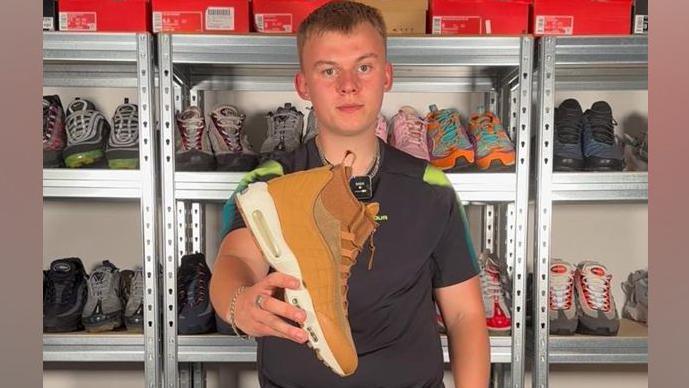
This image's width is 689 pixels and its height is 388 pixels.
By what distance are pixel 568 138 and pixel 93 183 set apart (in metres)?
1.31

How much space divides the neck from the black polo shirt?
0.03m

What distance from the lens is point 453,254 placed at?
1273mm

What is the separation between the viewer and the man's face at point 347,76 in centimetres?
118

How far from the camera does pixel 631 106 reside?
229cm

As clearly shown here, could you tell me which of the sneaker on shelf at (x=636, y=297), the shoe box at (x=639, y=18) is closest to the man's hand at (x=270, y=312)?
the shoe box at (x=639, y=18)

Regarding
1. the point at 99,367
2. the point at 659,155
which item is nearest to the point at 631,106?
the point at 659,155

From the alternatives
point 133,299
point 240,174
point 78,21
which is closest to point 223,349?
point 133,299

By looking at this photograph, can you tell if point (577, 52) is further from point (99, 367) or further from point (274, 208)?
point (99, 367)

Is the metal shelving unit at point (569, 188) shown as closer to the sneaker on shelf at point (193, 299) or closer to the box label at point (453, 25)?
the box label at point (453, 25)

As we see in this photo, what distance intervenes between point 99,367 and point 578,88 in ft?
6.22

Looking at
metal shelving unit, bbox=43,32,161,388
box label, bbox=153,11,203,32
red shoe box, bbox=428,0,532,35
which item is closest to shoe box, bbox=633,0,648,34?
red shoe box, bbox=428,0,532,35

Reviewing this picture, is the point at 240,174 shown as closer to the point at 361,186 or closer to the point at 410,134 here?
the point at 410,134

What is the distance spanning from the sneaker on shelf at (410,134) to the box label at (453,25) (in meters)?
0.25

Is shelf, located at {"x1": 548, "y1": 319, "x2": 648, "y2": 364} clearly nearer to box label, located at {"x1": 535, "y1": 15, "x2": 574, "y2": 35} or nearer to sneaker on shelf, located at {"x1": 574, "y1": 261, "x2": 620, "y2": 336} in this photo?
sneaker on shelf, located at {"x1": 574, "y1": 261, "x2": 620, "y2": 336}
